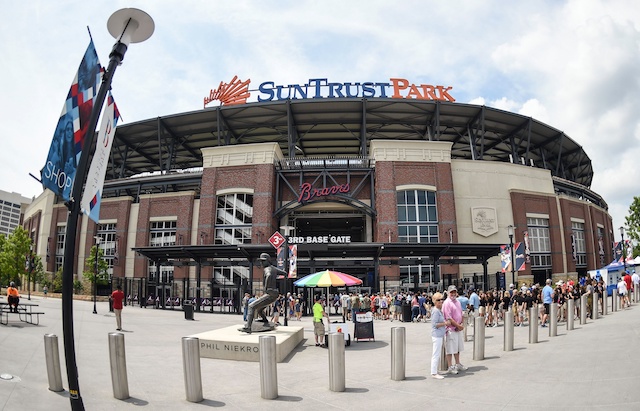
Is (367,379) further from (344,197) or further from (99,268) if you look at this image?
(99,268)

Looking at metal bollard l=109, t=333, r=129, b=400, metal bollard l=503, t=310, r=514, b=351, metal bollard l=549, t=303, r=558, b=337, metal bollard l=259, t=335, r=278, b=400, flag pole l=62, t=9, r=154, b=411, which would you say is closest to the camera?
flag pole l=62, t=9, r=154, b=411

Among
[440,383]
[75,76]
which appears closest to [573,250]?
[440,383]

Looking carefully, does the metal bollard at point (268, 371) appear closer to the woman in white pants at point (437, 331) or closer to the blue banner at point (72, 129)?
the woman in white pants at point (437, 331)

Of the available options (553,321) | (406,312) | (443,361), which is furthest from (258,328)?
(406,312)

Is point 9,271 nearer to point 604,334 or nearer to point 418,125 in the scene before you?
point 418,125

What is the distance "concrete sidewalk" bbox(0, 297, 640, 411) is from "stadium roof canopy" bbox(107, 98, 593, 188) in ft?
99.1

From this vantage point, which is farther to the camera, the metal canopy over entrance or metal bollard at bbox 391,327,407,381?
the metal canopy over entrance

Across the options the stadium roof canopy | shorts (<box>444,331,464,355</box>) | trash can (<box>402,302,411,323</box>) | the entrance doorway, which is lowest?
trash can (<box>402,302,411,323</box>)

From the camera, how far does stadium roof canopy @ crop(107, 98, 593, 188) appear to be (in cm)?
4044

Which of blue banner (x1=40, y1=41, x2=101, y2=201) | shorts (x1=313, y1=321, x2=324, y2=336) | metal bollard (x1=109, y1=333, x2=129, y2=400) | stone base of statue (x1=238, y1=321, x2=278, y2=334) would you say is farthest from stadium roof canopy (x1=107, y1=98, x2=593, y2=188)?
blue banner (x1=40, y1=41, x2=101, y2=201)

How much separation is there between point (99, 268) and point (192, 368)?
1608 inches

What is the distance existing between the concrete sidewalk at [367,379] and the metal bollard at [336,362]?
16 cm

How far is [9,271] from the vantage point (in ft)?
143

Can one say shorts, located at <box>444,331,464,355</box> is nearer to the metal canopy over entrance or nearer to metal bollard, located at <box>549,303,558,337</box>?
metal bollard, located at <box>549,303,558,337</box>
